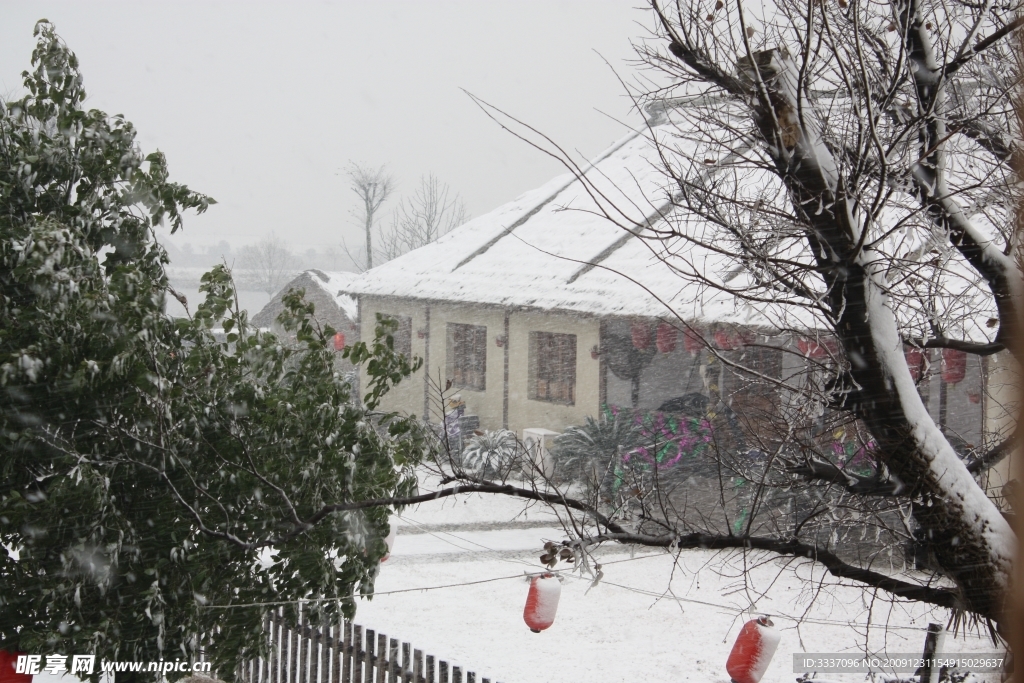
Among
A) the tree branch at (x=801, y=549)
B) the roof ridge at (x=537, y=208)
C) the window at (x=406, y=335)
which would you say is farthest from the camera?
the window at (x=406, y=335)

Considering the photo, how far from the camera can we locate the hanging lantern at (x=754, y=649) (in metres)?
3.51

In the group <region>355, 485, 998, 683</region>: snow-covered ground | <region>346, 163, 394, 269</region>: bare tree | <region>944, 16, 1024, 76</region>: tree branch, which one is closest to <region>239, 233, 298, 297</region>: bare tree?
<region>346, 163, 394, 269</region>: bare tree

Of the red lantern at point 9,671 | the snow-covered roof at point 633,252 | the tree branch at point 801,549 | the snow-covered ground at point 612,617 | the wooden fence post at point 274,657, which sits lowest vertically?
the snow-covered ground at point 612,617

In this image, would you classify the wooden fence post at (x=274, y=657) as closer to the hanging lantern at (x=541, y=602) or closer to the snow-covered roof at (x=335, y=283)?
the hanging lantern at (x=541, y=602)

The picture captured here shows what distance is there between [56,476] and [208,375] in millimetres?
671

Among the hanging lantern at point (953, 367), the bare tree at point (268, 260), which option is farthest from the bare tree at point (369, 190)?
the hanging lantern at point (953, 367)

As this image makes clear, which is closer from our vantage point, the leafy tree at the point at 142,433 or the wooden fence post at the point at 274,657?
the leafy tree at the point at 142,433

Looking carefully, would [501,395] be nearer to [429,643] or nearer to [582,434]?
[582,434]

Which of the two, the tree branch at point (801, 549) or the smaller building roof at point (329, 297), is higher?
the smaller building roof at point (329, 297)

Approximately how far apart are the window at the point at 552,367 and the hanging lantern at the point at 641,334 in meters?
1.84

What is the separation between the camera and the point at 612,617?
6.09 metres

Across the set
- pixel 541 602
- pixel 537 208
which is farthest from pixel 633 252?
pixel 541 602

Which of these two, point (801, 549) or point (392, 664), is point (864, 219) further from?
point (392, 664)

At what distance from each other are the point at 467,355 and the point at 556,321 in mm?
2037
